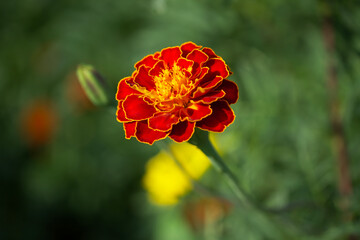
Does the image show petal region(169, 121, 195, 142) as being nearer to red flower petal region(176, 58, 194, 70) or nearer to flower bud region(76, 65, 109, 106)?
red flower petal region(176, 58, 194, 70)

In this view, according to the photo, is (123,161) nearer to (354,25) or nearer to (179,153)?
(179,153)

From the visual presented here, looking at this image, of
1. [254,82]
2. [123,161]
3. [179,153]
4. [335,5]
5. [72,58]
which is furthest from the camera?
[72,58]

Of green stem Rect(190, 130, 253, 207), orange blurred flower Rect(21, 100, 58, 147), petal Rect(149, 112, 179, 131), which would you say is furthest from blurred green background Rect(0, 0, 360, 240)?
petal Rect(149, 112, 179, 131)

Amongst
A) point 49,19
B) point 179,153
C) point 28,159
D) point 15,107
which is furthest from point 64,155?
point 179,153

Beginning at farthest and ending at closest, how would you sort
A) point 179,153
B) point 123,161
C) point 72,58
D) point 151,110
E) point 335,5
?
point 72,58 → point 123,161 → point 179,153 → point 335,5 → point 151,110

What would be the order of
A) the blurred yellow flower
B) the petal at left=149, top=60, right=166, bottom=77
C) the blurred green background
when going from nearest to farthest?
the petal at left=149, top=60, right=166, bottom=77, the blurred green background, the blurred yellow flower
